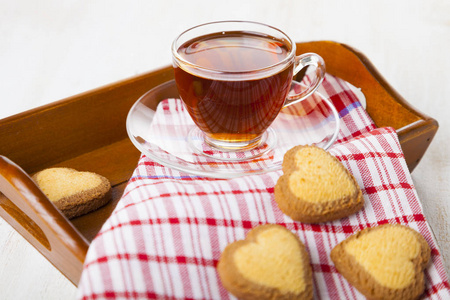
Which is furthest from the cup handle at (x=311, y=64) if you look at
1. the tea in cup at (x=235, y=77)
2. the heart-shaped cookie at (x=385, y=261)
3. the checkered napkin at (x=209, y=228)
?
the heart-shaped cookie at (x=385, y=261)

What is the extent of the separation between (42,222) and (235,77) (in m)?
0.28

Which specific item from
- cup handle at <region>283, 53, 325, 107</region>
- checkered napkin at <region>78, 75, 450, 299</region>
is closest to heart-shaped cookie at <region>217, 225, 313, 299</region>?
checkered napkin at <region>78, 75, 450, 299</region>

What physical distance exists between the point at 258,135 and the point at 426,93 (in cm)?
55

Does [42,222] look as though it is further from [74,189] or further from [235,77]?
[235,77]

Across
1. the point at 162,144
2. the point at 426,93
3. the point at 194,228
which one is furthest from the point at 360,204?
the point at 426,93

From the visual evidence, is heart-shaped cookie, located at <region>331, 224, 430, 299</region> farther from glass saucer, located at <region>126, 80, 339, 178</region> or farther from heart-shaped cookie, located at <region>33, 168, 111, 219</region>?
heart-shaped cookie, located at <region>33, 168, 111, 219</region>

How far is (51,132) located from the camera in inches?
31.0

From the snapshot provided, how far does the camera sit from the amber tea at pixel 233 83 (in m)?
0.66

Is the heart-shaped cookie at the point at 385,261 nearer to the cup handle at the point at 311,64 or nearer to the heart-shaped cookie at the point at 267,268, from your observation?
the heart-shaped cookie at the point at 267,268

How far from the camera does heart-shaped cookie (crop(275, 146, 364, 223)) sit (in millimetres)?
561

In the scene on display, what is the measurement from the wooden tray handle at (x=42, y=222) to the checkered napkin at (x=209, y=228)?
0.04 meters

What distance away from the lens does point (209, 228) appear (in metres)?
0.55

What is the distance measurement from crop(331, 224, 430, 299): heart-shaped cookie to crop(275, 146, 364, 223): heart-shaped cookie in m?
0.03

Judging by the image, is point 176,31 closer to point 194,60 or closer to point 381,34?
point 381,34
